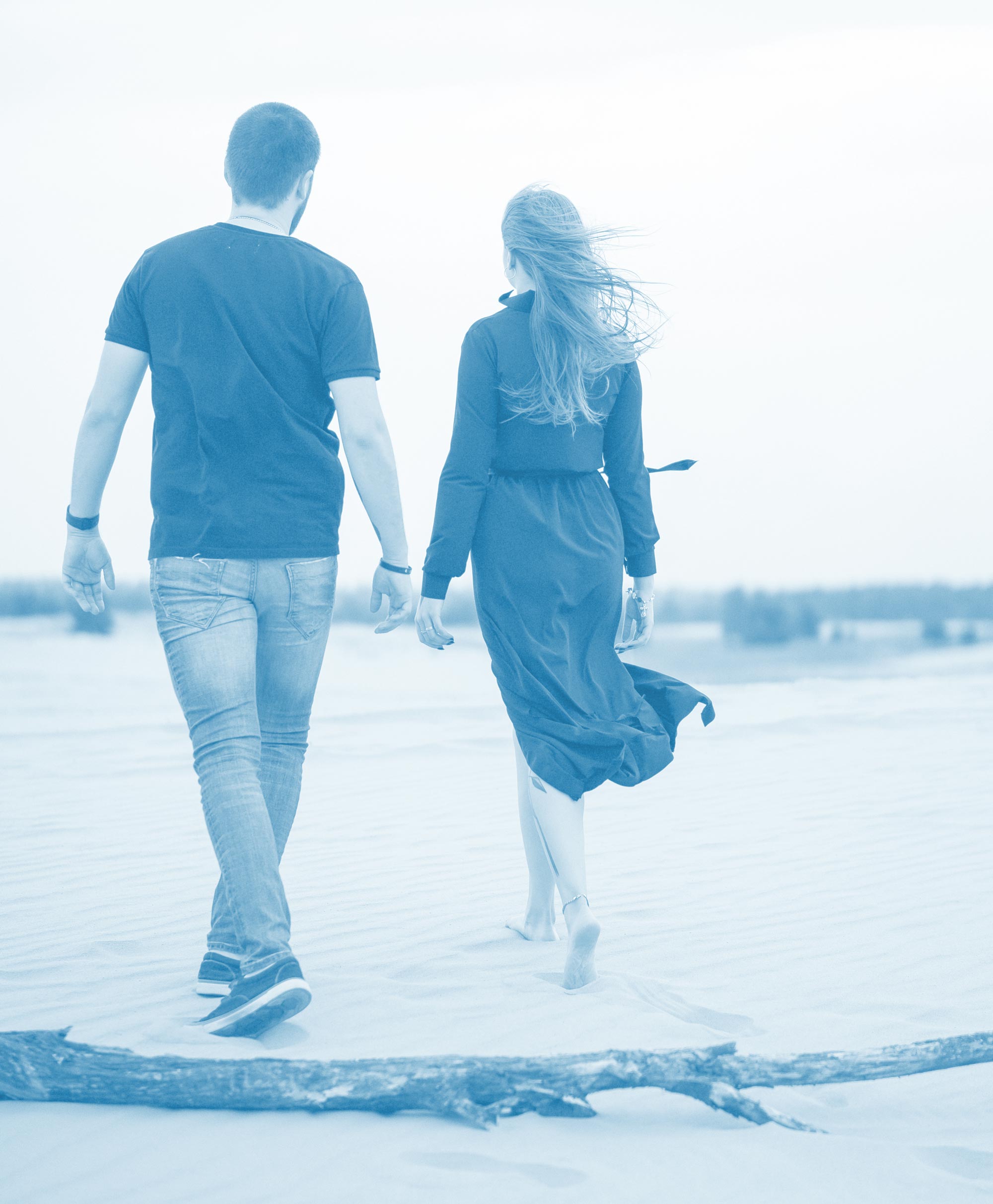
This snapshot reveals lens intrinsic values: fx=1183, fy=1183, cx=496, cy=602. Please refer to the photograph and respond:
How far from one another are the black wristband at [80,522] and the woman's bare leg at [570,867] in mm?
1327

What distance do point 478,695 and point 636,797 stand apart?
27.6ft

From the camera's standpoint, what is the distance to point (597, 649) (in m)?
3.34

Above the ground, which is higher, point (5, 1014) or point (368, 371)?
point (368, 371)

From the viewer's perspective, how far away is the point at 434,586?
3.26m

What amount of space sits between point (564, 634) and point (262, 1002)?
123cm

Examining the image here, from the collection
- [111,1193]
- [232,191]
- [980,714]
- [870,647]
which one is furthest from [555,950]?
[870,647]

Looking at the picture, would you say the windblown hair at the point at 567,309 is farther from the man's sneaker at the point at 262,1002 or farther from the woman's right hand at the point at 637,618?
the man's sneaker at the point at 262,1002

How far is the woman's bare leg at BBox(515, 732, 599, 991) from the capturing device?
309 cm

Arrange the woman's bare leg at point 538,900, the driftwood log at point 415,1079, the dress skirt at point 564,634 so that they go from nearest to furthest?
the driftwood log at point 415,1079
the dress skirt at point 564,634
the woman's bare leg at point 538,900

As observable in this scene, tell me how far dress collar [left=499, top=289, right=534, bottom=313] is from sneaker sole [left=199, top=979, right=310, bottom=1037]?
6.23ft

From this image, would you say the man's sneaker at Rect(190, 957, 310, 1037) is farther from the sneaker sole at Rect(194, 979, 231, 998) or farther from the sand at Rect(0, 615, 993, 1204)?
the sneaker sole at Rect(194, 979, 231, 998)

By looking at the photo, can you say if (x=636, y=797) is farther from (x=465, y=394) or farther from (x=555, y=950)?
(x=465, y=394)

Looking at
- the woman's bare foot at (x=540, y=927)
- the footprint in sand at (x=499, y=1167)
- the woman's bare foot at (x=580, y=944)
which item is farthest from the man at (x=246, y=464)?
the woman's bare foot at (x=540, y=927)

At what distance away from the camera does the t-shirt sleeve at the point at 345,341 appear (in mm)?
2926
